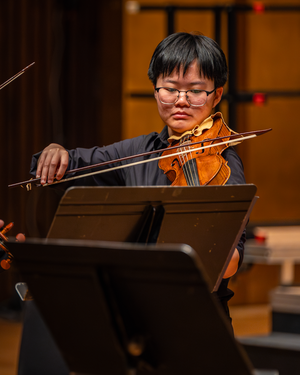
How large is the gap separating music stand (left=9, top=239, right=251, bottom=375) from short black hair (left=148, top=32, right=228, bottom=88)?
55cm

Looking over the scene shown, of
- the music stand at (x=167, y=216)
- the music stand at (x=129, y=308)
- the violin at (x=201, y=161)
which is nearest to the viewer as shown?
the music stand at (x=129, y=308)

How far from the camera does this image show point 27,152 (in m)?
3.32

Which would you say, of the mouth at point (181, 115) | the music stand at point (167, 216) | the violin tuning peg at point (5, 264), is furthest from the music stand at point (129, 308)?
the mouth at point (181, 115)

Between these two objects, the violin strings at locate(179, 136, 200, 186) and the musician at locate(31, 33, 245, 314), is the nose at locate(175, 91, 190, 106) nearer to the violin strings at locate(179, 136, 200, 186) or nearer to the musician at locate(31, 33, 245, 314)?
the musician at locate(31, 33, 245, 314)

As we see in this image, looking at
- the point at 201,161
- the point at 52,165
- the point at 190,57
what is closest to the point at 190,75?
the point at 190,57

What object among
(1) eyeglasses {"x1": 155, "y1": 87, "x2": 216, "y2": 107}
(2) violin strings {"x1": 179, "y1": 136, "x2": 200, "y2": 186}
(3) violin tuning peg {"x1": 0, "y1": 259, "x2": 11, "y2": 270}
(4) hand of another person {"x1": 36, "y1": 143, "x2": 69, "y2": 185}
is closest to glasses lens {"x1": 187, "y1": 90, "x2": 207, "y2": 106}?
(1) eyeglasses {"x1": 155, "y1": 87, "x2": 216, "y2": 107}

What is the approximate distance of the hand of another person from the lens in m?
1.13

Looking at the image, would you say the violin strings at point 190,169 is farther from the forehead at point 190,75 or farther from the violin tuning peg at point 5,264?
the violin tuning peg at point 5,264

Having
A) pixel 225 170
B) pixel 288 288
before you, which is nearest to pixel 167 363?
pixel 225 170

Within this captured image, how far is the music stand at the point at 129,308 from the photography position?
27.3 inches

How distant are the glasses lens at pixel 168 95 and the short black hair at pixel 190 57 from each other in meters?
0.04

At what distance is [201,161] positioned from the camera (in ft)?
3.59

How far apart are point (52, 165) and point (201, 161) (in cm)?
30

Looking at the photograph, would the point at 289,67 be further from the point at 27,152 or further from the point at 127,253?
the point at 127,253
